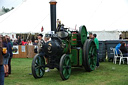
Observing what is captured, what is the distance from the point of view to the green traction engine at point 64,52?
27.0 feet

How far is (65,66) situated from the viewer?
8172 mm

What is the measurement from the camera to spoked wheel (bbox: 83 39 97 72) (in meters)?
9.41

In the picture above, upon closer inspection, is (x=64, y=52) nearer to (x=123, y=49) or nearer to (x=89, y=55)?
(x=89, y=55)

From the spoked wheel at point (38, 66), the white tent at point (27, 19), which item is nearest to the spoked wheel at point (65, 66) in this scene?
the spoked wheel at point (38, 66)

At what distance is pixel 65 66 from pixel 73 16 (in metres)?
13.7

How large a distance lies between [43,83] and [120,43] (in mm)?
6290

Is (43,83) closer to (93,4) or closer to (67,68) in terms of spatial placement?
(67,68)

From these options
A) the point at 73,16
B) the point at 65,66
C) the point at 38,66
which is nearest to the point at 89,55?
the point at 65,66

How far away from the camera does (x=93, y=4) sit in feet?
72.0

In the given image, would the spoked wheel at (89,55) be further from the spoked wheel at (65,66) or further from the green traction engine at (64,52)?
the spoked wheel at (65,66)

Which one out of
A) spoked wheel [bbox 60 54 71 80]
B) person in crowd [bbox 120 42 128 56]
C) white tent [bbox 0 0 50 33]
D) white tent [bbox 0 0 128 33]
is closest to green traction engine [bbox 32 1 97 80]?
spoked wheel [bbox 60 54 71 80]

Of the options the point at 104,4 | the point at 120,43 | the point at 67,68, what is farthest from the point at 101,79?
the point at 104,4

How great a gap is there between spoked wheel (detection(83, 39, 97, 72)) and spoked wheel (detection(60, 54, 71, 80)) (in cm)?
110

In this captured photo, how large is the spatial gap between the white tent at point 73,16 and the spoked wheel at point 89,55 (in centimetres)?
930
